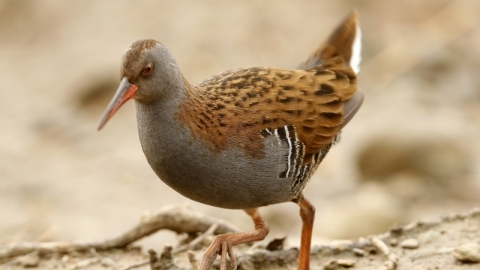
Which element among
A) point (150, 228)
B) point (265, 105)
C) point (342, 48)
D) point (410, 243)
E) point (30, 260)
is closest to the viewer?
point (265, 105)

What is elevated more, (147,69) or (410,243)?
(147,69)

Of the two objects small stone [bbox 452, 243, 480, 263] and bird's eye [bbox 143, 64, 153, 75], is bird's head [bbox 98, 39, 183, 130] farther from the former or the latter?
small stone [bbox 452, 243, 480, 263]

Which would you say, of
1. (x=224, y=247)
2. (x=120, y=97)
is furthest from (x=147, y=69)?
(x=224, y=247)

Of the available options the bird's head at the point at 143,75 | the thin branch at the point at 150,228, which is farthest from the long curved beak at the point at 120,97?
the thin branch at the point at 150,228

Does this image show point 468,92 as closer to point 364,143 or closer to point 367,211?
point 364,143

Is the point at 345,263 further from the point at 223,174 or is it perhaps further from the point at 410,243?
the point at 223,174

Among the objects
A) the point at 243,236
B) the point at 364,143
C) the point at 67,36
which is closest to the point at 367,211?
the point at 364,143
